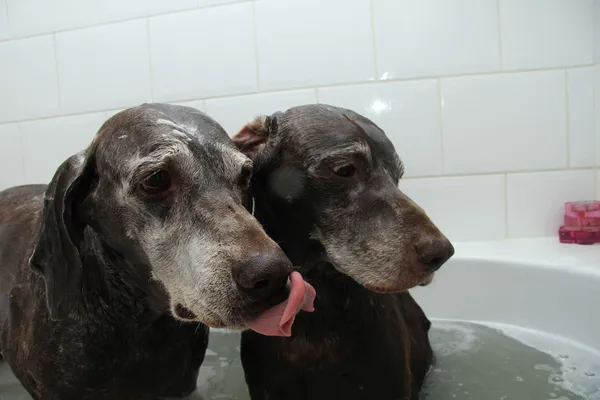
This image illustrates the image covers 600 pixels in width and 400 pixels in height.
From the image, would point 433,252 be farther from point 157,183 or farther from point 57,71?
point 57,71

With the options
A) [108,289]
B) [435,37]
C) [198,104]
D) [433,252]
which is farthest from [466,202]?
[108,289]

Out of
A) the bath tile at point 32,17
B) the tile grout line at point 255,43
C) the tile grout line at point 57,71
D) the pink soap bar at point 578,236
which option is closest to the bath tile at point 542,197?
the pink soap bar at point 578,236

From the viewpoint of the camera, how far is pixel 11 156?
2908mm

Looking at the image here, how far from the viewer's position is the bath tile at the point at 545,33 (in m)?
2.33

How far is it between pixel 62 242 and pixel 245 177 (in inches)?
16.5

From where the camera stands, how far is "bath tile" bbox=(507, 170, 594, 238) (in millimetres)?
2416

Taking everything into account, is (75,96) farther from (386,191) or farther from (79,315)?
(386,191)

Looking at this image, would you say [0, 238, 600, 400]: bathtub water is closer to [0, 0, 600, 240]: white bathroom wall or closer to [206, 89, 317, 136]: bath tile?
[0, 0, 600, 240]: white bathroom wall

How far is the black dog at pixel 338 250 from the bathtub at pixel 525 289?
84 cm

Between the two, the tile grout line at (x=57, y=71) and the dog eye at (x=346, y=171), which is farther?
the tile grout line at (x=57, y=71)

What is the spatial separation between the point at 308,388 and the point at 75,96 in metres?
2.04

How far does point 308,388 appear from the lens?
135 cm

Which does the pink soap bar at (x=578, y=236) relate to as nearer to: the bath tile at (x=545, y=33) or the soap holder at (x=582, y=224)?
the soap holder at (x=582, y=224)

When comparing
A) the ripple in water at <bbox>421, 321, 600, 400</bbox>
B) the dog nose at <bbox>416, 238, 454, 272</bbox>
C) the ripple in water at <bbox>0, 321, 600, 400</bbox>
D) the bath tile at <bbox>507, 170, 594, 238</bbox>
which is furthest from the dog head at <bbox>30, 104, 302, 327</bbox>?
the bath tile at <bbox>507, 170, 594, 238</bbox>
